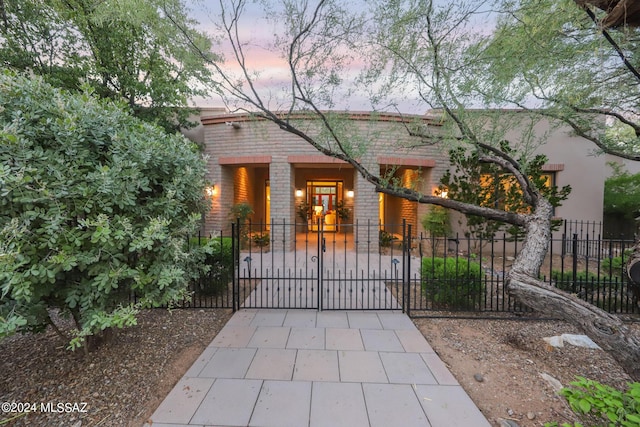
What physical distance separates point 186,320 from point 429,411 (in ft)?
10.8

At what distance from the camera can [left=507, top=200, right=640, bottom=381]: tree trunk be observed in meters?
1.90

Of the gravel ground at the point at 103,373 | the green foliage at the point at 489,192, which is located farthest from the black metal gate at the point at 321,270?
the green foliage at the point at 489,192

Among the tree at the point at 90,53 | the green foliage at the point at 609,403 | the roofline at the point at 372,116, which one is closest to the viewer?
the green foliage at the point at 609,403

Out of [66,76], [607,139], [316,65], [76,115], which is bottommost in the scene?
[76,115]

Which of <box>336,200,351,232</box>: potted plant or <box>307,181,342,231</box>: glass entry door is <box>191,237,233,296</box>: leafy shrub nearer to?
<box>336,200,351,232</box>: potted plant

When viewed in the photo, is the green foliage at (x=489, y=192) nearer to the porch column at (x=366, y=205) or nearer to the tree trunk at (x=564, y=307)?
the porch column at (x=366, y=205)

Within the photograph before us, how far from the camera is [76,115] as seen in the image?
210 cm

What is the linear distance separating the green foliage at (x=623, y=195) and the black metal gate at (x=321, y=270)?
867cm

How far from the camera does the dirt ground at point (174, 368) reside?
2207 mm

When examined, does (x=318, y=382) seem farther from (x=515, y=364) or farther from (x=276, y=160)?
(x=276, y=160)

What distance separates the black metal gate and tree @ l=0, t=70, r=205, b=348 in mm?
1637


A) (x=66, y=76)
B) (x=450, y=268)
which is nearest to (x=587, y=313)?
(x=450, y=268)

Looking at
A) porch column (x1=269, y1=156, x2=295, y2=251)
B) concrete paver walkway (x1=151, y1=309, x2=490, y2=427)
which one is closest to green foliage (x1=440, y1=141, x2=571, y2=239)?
porch column (x1=269, y1=156, x2=295, y2=251)

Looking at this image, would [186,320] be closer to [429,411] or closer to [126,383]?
[126,383]
